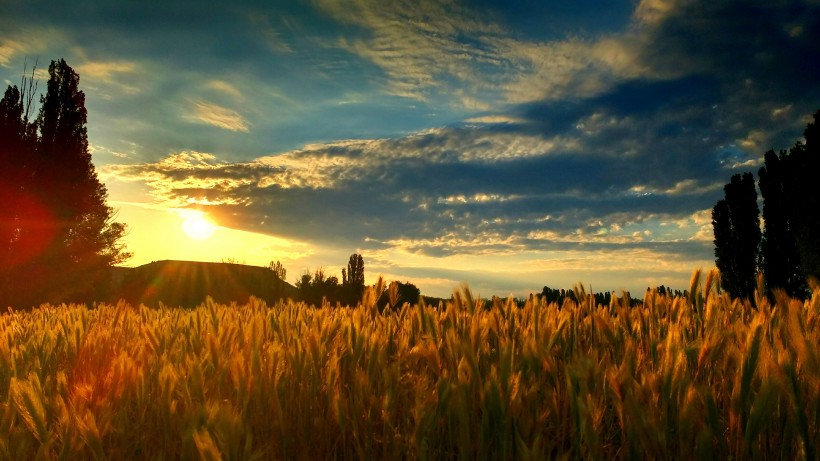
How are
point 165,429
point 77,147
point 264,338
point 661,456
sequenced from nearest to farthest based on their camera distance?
point 661,456 → point 165,429 → point 264,338 → point 77,147

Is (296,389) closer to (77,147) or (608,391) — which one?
(608,391)

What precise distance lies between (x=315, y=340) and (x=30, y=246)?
26.9 metres

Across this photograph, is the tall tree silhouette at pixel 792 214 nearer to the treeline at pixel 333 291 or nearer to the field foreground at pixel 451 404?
the treeline at pixel 333 291

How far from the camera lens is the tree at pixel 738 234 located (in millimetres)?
27516

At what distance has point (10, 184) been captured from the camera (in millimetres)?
23359

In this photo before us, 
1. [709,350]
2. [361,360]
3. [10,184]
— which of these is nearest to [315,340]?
[361,360]

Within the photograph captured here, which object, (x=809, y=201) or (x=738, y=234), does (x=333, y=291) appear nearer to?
(x=809, y=201)

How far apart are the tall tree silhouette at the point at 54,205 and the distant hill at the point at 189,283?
1725mm

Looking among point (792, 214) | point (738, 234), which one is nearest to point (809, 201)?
point (792, 214)

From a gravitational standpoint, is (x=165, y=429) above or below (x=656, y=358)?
below

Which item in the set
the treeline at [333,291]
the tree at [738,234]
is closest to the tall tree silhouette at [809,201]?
the tree at [738,234]

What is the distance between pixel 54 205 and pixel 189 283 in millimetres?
6617

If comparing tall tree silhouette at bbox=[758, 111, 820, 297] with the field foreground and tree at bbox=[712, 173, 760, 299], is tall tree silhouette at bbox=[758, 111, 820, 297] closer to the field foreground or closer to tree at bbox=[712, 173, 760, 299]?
tree at bbox=[712, 173, 760, 299]

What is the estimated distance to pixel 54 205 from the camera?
24641mm
